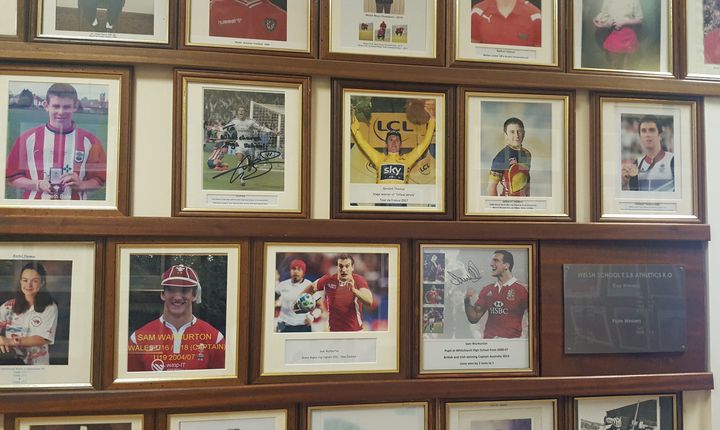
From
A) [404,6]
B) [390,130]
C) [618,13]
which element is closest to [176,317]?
[390,130]

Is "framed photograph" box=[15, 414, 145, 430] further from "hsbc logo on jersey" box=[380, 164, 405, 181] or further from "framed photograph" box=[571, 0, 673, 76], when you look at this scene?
"framed photograph" box=[571, 0, 673, 76]

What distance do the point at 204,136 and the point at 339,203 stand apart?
1.01 ft

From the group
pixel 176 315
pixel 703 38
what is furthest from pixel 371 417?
pixel 703 38

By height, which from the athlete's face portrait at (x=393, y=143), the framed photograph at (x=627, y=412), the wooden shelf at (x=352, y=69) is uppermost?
the wooden shelf at (x=352, y=69)

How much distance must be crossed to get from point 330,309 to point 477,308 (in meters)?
0.32

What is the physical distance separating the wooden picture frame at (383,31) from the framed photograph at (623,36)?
0.32 m

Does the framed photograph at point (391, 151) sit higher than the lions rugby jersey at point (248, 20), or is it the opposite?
the lions rugby jersey at point (248, 20)

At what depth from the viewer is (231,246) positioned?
3.73 feet

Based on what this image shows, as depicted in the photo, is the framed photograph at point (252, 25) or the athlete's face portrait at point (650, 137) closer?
the framed photograph at point (252, 25)

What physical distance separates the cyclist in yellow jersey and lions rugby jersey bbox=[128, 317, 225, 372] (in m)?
0.48

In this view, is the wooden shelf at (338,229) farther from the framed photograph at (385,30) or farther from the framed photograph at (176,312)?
the framed photograph at (385,30)

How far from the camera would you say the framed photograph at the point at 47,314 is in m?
1.09

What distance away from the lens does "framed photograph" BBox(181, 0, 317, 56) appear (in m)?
1.14

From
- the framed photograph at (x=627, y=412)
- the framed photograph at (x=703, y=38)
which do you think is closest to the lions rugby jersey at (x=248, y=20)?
the framed photograph at (x=703, y=38)
